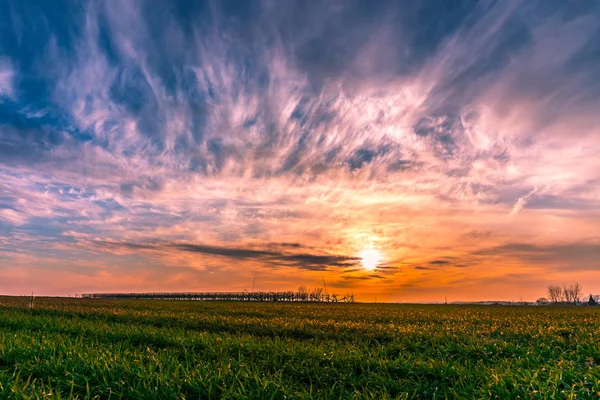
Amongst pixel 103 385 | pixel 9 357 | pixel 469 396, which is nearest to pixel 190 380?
pixel 103 385

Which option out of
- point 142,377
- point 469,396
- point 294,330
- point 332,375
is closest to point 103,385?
point 142,377

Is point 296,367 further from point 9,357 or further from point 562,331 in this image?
point 562,331

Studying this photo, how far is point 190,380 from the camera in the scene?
643 centimetres

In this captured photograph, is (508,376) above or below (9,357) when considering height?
above

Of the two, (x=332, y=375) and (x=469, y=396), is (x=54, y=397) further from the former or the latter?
(x=469, y=396)

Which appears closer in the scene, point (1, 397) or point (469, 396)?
point (1, 397)

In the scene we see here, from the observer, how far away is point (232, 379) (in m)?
6.80

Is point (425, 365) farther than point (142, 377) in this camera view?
Yes

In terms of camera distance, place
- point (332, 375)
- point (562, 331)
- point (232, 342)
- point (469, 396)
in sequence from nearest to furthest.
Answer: point (469, 396), point (332, 375), point (232, 342), point (562, 331)

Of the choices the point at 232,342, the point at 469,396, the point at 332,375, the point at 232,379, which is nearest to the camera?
the point at 469,396

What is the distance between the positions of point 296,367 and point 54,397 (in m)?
4.85

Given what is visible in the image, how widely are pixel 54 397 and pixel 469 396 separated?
A: 701 cm

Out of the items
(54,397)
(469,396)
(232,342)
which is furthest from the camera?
(232,342)

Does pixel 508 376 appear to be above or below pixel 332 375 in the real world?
above
